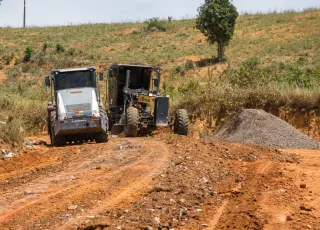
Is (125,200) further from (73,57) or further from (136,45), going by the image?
(136,45)

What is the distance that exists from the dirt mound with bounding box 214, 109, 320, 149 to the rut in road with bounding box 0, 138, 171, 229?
14.2ft

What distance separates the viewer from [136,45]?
56594mm

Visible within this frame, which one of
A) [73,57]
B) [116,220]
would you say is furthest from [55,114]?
[73,57]

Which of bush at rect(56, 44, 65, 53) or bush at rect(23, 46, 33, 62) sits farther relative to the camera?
bush at rect(56, 44, 65, 53)

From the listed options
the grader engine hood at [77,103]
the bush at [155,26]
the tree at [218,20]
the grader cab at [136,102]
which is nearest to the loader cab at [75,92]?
the grader engine hood at [77,103]

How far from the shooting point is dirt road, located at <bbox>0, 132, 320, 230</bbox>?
6.55 m

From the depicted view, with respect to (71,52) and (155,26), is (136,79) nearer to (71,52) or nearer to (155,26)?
(71,52)

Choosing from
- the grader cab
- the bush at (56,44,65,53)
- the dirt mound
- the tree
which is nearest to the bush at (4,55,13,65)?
the bush at (56,44,65,53)

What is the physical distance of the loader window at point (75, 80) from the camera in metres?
16.2

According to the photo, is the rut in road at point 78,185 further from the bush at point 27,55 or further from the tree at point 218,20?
the bush at point 27,55

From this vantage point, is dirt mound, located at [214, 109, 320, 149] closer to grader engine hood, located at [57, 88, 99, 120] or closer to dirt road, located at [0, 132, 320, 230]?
dirt road, located at [0, 132, 320, 230]

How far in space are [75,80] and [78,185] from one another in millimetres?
7858

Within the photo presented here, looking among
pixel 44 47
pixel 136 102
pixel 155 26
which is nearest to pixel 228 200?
pixel 136 102

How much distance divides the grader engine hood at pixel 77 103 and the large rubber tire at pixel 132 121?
1.46m
